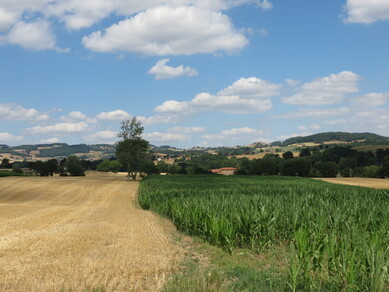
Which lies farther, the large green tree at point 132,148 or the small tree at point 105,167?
the small tree at point 105,167

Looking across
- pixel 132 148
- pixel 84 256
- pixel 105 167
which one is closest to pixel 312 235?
pixel 84 256

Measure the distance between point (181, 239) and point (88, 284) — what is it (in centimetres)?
653

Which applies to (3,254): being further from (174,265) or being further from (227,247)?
(227,247)

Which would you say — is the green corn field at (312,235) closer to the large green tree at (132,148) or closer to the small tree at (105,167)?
the large green tree at (132,148)

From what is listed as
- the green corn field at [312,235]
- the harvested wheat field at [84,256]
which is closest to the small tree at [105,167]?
the harvested wheat field at [84,256]

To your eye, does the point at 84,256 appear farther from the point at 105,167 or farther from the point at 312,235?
the point at 105,167

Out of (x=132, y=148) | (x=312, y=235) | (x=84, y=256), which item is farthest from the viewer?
(x=132, y=148)

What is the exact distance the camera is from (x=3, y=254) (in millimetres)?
11109

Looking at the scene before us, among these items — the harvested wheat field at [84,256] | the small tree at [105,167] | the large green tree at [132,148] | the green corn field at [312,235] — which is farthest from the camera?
the small tree at [105,167]

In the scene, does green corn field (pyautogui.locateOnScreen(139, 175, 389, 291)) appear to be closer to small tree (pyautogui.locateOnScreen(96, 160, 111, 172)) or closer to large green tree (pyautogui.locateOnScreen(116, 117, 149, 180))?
large green tree (pyautogui.locateOnScreen(116, 117, 149, 180))

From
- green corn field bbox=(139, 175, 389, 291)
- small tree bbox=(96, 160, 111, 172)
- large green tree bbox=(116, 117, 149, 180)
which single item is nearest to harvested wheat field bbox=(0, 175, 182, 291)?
green corn field bbox=(139, 175, 389, 291)

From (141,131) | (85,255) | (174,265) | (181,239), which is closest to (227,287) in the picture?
(174,265)

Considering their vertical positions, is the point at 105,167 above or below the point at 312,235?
below

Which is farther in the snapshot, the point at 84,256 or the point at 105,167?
the point at 105,167
